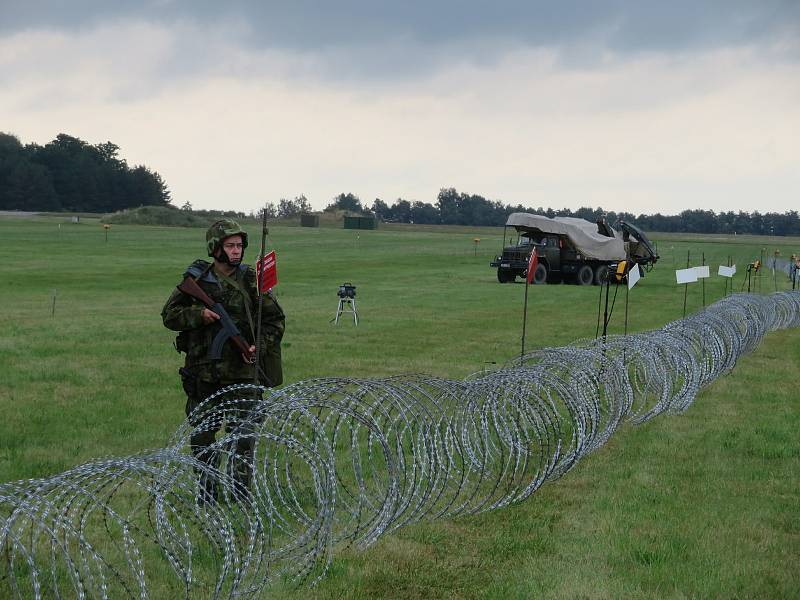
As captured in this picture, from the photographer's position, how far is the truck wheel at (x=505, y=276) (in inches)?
1692

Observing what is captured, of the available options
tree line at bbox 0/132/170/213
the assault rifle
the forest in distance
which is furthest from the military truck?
tree line at bbox 0/132/170/213

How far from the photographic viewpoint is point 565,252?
142 ft

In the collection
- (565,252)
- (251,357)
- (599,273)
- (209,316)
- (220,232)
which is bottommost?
(599,273)

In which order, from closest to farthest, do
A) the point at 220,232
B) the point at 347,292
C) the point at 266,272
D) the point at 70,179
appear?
the point at 220,232 → the point at 266,272 → the point at 347,292 → the point at 70,179

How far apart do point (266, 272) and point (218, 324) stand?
24.1 inches

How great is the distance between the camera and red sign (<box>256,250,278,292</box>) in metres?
8.12

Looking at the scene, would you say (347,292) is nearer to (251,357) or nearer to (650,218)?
(251,357)

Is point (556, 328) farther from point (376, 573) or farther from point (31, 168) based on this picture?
point (31, 168)

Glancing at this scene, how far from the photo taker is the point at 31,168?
417ft

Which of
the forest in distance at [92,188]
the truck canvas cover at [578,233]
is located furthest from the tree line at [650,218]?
the truck canvas cover at [578,233]

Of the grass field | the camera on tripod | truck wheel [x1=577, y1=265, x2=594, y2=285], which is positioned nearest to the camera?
the grass field

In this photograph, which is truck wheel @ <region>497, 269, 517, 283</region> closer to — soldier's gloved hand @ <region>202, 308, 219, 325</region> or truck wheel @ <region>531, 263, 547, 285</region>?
truck wheel @ <region>531, 263, 547, 285</region>

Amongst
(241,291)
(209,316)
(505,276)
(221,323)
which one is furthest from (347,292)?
(505,276)

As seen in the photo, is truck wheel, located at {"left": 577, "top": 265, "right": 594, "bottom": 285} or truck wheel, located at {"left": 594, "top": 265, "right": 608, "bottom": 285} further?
truck wheel, located at {"left": 577, "top": 265, "right": 594, "bottom": 285}
